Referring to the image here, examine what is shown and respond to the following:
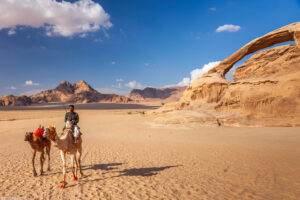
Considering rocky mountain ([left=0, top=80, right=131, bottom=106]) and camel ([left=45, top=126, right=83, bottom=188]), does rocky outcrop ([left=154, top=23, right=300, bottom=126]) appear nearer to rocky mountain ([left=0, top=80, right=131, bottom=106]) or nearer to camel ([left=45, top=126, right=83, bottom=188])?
camel ([left=45, top=126, right=83, bottom=188])

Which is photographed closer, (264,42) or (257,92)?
(257,92)

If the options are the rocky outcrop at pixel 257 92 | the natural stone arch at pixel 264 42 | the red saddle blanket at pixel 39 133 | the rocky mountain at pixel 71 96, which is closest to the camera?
the red saddle blanket at pixel 39 133

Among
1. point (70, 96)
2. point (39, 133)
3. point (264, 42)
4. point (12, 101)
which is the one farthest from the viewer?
point (70, 96)

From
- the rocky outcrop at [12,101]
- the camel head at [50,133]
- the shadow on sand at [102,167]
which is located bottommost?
the shadow on sand at [102,167]

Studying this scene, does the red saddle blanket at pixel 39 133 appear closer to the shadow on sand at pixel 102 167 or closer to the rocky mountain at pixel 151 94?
the shadow on sand at pixel 102 167

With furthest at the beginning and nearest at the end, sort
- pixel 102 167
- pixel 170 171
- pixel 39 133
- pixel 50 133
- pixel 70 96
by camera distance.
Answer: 1. pixel 70 96
2. pixel 102 167
3. pixel 170 171
4. pixel 39 133
5. pixel 50 133

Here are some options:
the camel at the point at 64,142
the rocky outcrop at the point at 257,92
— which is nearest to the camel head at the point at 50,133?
the camel at the point at 64,142

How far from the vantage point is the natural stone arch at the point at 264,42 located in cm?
1598

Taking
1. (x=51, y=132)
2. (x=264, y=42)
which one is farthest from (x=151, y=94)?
(x=51, y=132)

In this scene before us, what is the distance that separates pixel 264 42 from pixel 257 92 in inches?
225

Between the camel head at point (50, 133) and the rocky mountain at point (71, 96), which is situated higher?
the rocky mountain at point (71, 96)

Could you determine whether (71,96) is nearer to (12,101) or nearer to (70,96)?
(70,96)

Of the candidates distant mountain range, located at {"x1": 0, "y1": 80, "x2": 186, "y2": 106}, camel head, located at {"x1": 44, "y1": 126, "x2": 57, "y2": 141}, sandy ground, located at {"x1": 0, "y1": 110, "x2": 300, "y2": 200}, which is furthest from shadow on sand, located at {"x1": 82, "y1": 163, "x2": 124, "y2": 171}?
distant mountain range, located at {"x1": 0, "y1": 80, "x2": 186, "y2": 106}

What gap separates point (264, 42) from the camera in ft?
58.1
